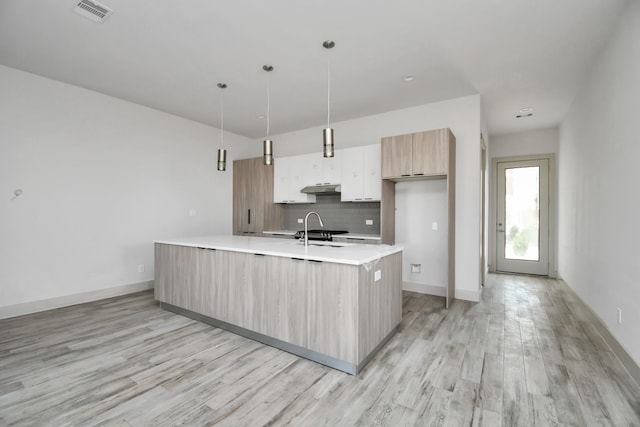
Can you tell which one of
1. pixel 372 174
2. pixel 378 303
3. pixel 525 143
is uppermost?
pixel 525 143

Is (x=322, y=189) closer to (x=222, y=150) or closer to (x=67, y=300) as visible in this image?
(x=222, y=150)

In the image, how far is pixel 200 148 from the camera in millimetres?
5625

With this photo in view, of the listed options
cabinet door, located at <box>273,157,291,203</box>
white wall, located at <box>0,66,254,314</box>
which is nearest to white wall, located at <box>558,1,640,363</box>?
cabinet door, located at <box>273,157,291,203</box>

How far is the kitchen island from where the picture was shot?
2.29 meters

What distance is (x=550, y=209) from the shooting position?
227 inches

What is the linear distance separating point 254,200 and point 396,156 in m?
3.08

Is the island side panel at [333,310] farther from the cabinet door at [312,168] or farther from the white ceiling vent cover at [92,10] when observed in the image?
the cabinet door at [312,168]

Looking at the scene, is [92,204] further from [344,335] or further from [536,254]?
[536,254]

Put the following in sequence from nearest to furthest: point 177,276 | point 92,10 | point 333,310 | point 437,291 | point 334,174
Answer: point 333,310, point 92,10, point 177,276, point 437,291, point 334,174

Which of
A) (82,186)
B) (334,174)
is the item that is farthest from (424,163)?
(82,186)

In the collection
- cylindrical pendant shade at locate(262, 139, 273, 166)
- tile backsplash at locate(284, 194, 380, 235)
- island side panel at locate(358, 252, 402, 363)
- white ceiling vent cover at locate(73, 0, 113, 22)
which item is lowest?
island side panel at locate(358, 252, 402, 363)

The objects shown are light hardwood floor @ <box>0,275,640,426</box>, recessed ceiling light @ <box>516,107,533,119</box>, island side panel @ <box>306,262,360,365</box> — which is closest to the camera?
light hardwood floor @ <box>0,275,640,426</box>

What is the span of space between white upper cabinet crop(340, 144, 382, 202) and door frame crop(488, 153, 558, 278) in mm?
3233

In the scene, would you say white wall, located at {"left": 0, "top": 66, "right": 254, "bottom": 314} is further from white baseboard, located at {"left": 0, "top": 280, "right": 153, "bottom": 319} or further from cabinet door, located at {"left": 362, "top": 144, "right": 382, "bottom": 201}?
cabinet door, located at {"left": 362, "top": 144, "right": 382, "bottom": 201}
